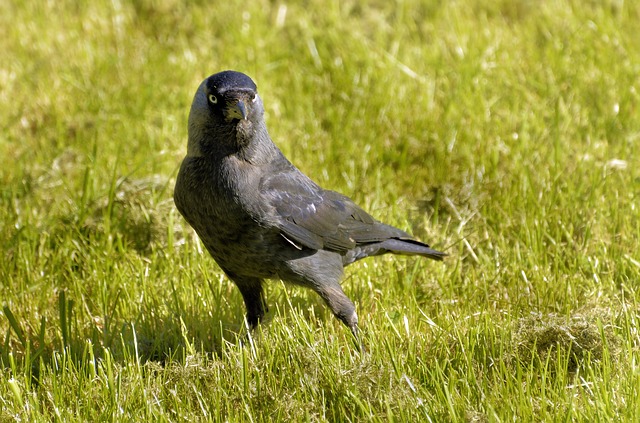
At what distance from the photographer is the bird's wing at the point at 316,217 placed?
4039 millimetres

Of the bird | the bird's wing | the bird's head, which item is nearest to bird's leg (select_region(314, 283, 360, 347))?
the bird

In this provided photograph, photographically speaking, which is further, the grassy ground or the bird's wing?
the bird's wing

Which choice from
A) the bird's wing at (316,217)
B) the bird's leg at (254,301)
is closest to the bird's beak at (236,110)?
the bird's wing at (316,217)

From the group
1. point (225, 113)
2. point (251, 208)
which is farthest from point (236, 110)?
point (251, 208)

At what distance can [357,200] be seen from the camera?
543cm

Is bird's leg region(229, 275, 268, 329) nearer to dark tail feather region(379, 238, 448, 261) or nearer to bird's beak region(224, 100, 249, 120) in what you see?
dark tail feather region(379, 238, 448, 261)

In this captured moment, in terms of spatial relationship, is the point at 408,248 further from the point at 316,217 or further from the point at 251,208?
the point at 251,208

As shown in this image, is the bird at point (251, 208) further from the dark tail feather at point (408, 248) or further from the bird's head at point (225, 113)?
the dark tail feather at point (408, 248)

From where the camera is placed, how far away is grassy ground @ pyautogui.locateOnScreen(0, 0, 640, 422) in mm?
3557

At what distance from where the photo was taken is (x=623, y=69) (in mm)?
6129

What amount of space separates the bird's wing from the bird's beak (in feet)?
1.11

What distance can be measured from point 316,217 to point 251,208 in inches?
17.5

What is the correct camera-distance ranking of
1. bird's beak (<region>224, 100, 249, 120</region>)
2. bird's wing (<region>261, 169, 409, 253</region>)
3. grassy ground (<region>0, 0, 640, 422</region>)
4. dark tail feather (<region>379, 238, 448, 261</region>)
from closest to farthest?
grassy ground (<region>0, 0, 640, 422</region>) < bird's beak (<region>224, 100, 249, 120</region>) < bird's wing (<region>261, 169, 409, 253</region>) < dark tail feather (<region>379, 238, 448, 261</region>)

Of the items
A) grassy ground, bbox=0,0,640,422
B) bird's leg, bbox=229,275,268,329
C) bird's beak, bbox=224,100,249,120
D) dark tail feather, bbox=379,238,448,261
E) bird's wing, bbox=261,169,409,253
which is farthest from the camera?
dark tail feather, bbox=379,238,448,261
